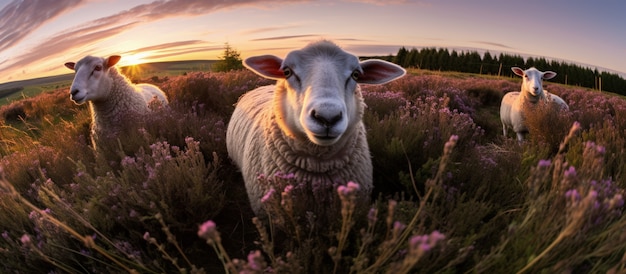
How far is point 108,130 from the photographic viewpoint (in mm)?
5707

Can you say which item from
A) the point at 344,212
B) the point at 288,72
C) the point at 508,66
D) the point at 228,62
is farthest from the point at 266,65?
the point at 508,66

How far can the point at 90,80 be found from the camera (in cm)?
563

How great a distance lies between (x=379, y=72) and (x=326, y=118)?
3.52 ft

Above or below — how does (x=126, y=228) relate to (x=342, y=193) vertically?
below

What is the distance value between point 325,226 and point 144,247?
4.42ft

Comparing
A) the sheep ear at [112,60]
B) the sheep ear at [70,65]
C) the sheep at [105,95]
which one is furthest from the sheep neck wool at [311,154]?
the sheep ear at [70,65]

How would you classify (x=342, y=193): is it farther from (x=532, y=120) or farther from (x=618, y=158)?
(x=532, y=120)

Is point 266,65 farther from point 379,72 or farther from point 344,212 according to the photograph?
point 344,212

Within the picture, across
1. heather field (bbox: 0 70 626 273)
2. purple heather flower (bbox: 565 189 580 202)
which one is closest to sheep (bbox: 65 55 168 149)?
heather field (bbox: 0 70 626 273)

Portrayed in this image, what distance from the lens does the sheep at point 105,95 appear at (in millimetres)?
5512

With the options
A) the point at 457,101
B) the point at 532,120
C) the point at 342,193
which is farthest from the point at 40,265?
the point at 457,101

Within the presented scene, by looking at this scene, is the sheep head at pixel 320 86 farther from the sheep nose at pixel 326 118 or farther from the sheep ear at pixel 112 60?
the sheep ear at pixel 112 60

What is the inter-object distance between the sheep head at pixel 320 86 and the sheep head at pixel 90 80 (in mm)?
3634

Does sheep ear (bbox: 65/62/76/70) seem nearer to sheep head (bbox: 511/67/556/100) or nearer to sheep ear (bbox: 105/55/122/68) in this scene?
sheep ear (bbox: 105/55/122/68)
